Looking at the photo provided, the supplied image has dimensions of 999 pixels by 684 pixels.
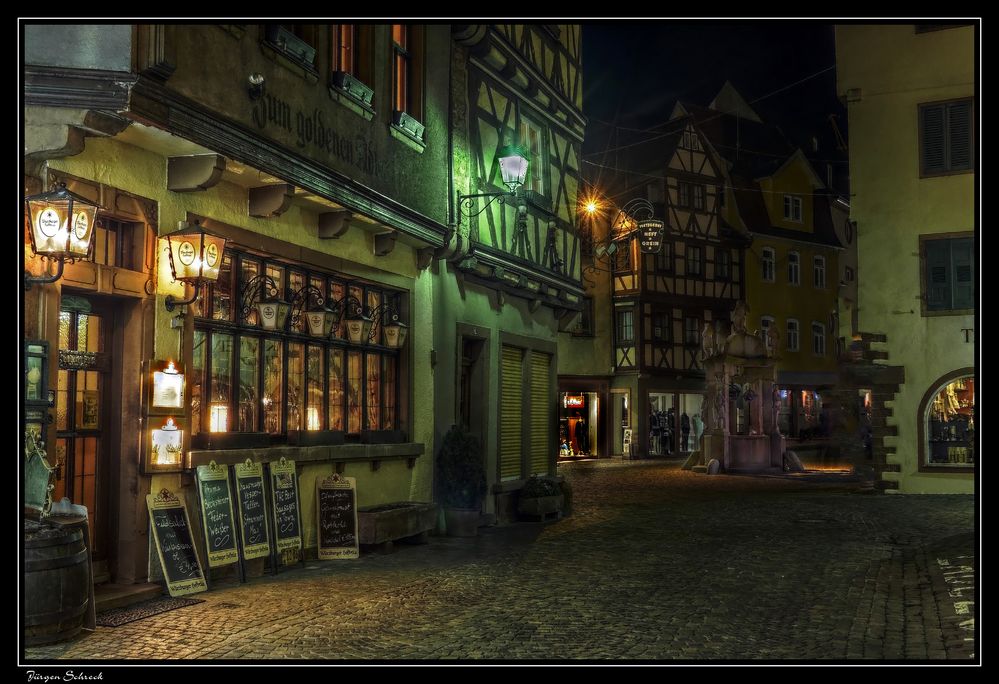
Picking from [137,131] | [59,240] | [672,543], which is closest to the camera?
[59,240]

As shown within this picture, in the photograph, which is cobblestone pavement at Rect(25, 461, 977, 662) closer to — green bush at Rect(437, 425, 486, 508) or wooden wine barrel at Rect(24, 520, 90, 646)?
wooden wine barrel at Rect(24, 520, 90, 646)

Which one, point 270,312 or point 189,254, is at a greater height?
point 189,254

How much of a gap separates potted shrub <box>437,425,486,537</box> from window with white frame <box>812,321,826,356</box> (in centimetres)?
3872

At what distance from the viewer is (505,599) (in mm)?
9164

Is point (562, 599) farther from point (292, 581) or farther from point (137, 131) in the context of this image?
point (137, 131)

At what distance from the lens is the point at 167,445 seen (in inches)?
375

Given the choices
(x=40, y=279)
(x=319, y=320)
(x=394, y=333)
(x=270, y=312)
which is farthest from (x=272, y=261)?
(x=40, y=279)

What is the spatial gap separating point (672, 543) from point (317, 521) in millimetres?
4363

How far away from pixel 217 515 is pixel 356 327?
3.49m

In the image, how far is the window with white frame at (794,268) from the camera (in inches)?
1933

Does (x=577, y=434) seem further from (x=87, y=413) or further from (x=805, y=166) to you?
(x=87, y=413)

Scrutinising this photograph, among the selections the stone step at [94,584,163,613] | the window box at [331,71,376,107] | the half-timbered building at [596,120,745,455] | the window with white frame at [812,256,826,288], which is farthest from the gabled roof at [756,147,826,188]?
the stone step at [94,584,163,613]
